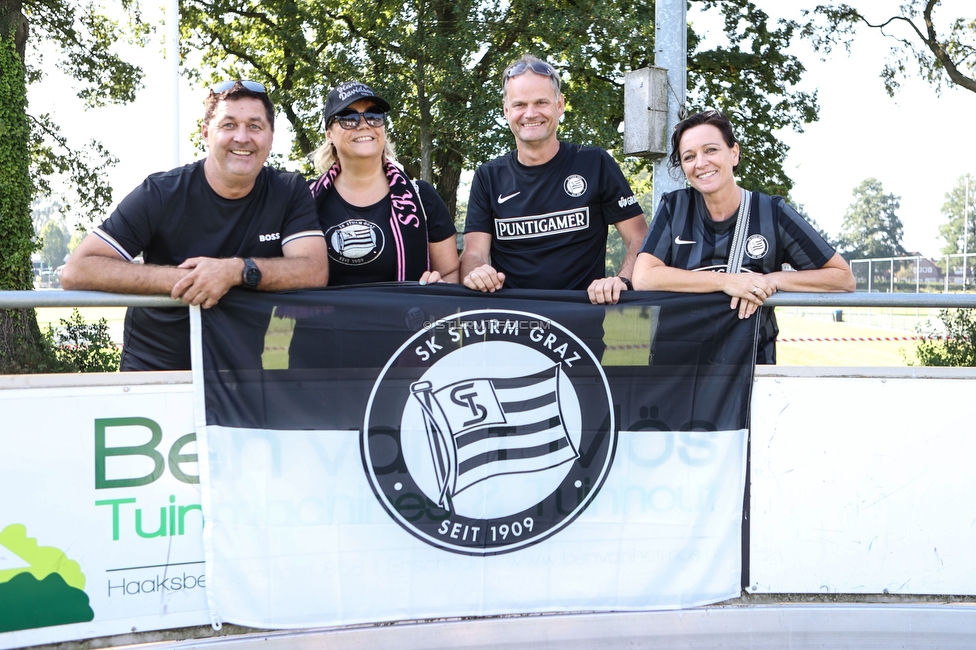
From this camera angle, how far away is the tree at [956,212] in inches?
3391

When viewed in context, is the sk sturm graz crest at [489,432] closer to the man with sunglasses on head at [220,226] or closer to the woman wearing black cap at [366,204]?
the woman wearing black cap at [366,204]

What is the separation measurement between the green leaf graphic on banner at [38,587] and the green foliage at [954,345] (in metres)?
12.6

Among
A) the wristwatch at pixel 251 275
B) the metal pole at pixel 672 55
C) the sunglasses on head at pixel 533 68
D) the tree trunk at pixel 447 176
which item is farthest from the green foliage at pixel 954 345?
the wristwatch at pixel 251 275

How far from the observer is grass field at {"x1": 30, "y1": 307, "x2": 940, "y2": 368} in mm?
3090

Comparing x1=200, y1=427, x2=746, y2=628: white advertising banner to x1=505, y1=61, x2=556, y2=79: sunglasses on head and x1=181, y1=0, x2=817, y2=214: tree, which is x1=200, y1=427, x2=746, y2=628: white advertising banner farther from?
x1=181, y1=0, x2=817, y2=214: tree

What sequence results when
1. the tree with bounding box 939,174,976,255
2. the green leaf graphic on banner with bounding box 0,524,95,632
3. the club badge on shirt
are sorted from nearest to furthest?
the green leaf graphic on banner with bounding box 0,524,95,632
the club badge on shirt
the tree with bounding box 939,174,976,255

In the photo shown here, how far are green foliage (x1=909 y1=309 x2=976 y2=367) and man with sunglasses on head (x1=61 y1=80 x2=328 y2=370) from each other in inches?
468

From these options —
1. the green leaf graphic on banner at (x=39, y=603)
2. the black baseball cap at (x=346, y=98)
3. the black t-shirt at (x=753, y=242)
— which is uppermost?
the black baseball cap at (x=346, y=98)

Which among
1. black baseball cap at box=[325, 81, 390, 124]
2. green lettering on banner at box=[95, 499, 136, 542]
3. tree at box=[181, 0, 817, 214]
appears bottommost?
green lettering on banner at box=[95, 499, 136, 542]

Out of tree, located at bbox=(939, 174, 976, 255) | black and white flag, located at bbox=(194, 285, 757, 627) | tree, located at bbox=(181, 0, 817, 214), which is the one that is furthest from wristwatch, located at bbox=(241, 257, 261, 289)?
tree, located at bbox=(939, 174, 976, 255)

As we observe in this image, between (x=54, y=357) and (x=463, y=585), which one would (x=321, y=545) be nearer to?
(x=463, y=585)

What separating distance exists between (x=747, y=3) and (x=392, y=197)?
14198mm

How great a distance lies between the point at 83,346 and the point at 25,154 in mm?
2850

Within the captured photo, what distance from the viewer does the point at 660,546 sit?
311 cm
